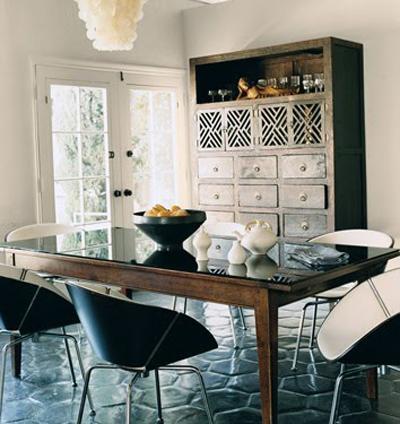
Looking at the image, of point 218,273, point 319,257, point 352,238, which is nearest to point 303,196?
point 352,238

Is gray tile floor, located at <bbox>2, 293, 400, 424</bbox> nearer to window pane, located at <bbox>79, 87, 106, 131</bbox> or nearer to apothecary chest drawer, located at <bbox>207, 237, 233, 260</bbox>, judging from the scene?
apothecary chest drawer, located at <bbox>207, 237, 233, 260</bbox>

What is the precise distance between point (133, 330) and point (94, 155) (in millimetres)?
3494

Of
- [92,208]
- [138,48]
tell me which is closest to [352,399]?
[92,208]

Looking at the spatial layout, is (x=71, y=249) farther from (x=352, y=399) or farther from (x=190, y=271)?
(x=352, y=399)

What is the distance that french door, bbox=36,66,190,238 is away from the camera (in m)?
5.46

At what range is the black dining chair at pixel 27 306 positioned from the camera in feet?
9.89

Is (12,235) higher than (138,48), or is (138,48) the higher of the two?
(138,48)

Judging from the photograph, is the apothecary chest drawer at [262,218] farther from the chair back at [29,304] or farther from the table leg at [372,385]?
the chair back at [29,304]

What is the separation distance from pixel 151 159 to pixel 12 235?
2.18 meters

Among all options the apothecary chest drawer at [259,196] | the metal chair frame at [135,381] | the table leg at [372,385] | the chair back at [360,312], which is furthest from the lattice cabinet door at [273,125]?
the metal chair frame at [135,381]

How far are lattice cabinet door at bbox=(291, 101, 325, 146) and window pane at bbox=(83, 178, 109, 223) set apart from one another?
5.66ft

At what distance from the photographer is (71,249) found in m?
3.57

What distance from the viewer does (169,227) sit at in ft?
11.2

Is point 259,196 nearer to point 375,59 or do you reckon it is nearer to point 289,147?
point 289,147
